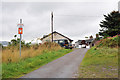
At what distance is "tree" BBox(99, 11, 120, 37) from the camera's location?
2919 centimetres

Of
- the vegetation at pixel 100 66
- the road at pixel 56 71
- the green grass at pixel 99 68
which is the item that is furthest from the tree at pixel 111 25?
the road at pixel 56 71

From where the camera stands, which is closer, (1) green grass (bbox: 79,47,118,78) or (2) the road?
(1) green grass (bbox: 79,47,118,78)

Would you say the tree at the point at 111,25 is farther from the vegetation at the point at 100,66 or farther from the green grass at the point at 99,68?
the green grass at the point at 99,68

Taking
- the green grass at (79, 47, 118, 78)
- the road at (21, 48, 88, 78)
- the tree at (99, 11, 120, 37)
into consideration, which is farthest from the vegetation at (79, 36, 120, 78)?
the tree at (99, 11, 120, 37)

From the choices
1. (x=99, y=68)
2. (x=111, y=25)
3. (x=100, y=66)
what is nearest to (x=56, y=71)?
(x=99, y=68)

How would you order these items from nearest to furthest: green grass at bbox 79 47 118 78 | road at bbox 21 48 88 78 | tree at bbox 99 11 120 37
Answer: green grass at bbox 79 47 118 78, road at bbox 21 48 88 78, tree at bbox 99 11 120 37

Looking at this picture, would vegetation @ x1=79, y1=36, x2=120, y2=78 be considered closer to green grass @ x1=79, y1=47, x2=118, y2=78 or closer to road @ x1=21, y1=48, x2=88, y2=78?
green grass @ x1=79, y1=47, x2=118, y2=78

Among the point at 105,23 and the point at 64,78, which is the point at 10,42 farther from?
the point at 105,23

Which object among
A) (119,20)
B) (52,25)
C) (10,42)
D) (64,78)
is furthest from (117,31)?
(64,78)

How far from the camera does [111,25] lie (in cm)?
3128

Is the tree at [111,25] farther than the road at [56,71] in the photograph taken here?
Yes

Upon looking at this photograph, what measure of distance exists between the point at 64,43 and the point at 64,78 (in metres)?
19.8

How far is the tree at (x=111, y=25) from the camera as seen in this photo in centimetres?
2919

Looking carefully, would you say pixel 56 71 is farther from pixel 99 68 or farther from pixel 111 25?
pixel 111 25
